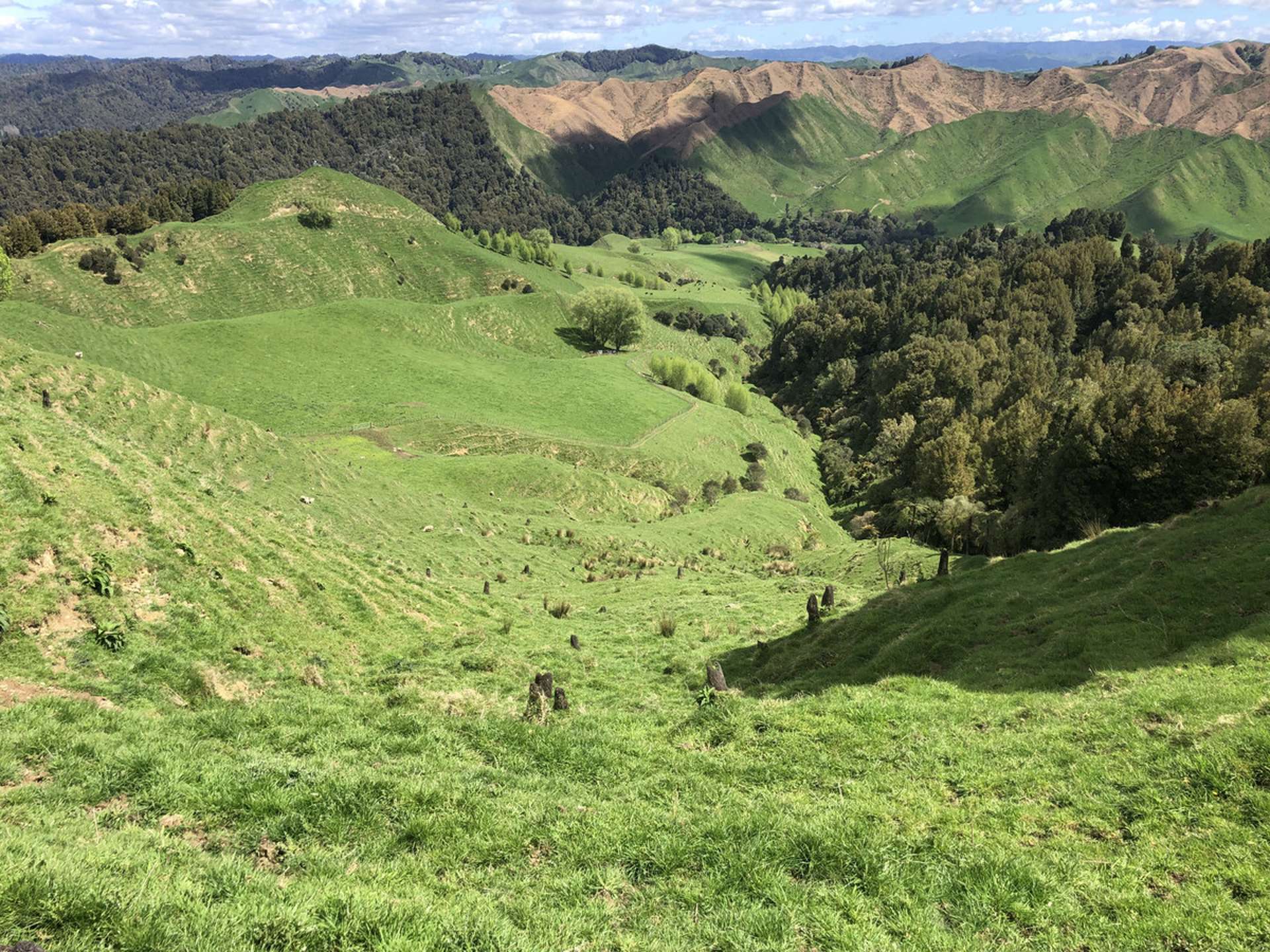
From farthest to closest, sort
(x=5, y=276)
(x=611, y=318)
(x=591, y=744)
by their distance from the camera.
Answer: (x=611, y=318) < (x=5, y=276) < (x=591, y=744)

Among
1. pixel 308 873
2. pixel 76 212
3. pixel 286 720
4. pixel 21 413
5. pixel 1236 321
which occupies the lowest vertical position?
pixel 1236 321

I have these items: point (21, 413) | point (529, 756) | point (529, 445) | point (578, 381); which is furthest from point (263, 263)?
point (529, 756)

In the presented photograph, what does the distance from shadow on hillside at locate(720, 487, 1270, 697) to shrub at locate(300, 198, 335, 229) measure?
192699 mm

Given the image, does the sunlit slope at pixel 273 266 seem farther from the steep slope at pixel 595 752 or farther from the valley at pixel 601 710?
the steep slope at pixel 595 752

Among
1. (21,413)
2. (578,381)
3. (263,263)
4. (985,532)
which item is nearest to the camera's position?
(21,413)

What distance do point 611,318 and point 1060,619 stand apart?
153764 mm

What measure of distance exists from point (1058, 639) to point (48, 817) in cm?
2527

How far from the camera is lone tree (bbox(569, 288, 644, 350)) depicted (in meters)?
167

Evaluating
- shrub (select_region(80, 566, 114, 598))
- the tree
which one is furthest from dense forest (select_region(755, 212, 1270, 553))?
the tree

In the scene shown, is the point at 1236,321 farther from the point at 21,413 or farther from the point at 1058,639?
the point at 21,413

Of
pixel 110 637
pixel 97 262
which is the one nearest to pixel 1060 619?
pixel 110 637

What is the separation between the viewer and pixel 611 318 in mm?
167125

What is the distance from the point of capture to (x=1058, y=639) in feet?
67.7

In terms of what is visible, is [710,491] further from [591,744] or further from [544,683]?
[591,744]
